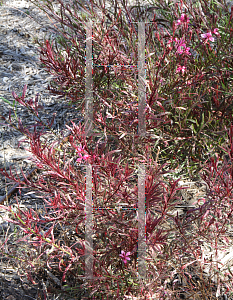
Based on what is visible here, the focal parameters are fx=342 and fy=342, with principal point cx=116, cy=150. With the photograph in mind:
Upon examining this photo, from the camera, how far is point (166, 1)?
114 inches

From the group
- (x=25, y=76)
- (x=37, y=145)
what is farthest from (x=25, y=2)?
(x=37, y=145)

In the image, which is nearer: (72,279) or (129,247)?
(129,247)

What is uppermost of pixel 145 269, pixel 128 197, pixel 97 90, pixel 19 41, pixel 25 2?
pixel 25 2

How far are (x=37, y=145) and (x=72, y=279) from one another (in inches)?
35.2

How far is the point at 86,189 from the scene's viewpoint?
161 cm

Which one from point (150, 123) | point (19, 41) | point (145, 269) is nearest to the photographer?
point (145, 269)

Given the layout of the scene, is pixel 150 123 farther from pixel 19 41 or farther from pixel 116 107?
pixel 19 41

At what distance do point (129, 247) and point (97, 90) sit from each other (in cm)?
105

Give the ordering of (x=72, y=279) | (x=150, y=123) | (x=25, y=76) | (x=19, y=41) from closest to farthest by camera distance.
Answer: (x=72, y=279) < (x=150, y=123) < (x=25, y=76) < (x=19, y=41)

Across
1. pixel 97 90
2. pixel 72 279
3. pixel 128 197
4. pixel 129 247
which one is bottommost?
pixel 72 279

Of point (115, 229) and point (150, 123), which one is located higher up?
point (150, 123)

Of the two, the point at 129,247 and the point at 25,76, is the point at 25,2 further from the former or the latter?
the point at 129,247

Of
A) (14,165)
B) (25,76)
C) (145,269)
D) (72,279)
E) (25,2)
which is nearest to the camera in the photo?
(145,269)

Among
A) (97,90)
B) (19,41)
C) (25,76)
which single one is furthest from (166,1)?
(19,41)
